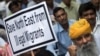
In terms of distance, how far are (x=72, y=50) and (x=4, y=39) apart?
79.3 inches

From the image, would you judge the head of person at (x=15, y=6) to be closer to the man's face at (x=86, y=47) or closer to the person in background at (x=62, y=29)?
the person in background at (x=62, y=29)

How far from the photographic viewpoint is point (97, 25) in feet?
21.8

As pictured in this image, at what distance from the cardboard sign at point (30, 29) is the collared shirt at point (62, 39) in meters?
1.36

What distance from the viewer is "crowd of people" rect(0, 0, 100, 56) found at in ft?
18.7

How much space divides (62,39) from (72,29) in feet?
4.98

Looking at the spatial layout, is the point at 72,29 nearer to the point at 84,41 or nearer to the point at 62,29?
the point at 84,41

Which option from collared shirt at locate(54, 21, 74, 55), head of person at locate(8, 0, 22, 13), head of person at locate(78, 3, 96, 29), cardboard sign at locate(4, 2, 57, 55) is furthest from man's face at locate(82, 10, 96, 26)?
head of person at locate(8, 0, 22, 13)

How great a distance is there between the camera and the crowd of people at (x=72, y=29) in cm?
569

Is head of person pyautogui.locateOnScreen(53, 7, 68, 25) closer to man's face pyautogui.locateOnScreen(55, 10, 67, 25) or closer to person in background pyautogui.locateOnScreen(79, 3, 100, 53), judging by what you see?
man's face pyautogui.locateOnScreen(55, 10, 67, 25)

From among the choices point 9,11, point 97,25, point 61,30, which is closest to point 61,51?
point 61,30

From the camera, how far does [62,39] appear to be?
7.49 metres

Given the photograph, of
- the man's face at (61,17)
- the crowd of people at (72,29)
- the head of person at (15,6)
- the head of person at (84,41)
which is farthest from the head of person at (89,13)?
the head of person at (15,6)

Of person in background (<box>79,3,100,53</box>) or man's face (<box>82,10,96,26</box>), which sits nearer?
person in background (<box>79,3,100,53</box>)

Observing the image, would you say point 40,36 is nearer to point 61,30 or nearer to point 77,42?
point 77,42
